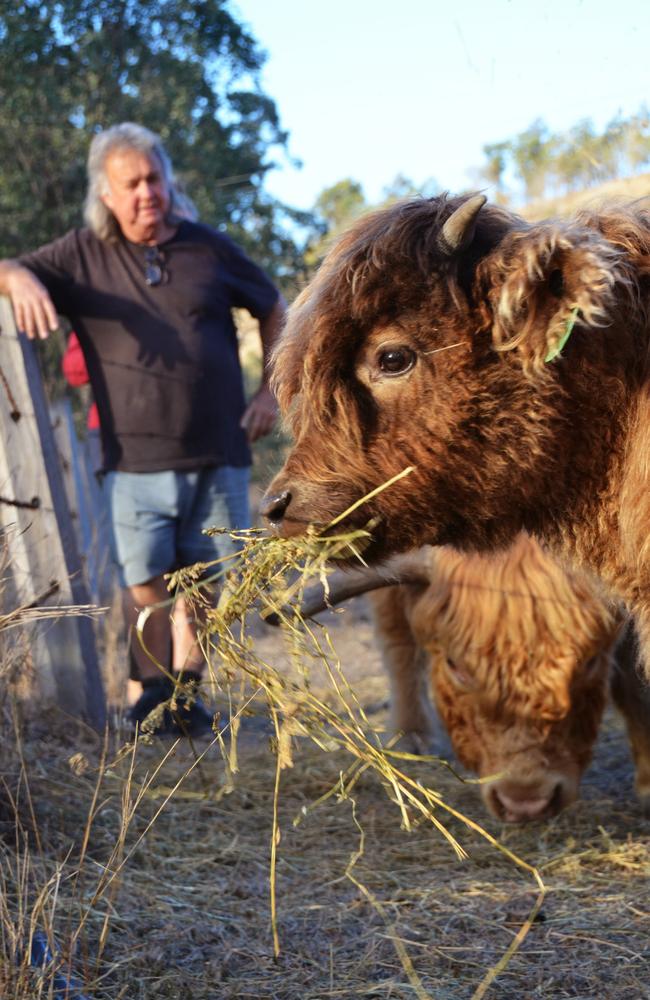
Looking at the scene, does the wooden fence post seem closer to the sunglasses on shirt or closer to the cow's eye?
the sunglasses on shirt

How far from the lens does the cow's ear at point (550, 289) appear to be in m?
2.74

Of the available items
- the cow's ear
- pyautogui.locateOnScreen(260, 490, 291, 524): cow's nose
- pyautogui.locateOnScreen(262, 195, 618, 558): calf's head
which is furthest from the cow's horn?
pyautogui.locateOnScreen(260, 490, 291, 524): cow's nose

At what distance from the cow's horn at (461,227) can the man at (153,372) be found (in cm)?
289

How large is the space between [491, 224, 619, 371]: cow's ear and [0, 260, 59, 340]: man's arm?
2.95 metres

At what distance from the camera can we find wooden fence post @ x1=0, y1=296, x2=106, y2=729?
5.47 meters

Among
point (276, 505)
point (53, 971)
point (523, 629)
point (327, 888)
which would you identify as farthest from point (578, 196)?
point (53, 971)

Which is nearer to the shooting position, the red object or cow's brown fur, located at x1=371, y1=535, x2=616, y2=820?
cow's brown fur, located at x1=371, y1=535, x2=616, y2=820

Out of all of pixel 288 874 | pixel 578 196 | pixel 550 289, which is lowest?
pixel 288 874

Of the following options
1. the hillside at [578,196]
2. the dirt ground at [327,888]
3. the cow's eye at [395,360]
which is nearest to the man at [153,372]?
the dirt ground at [327,888]

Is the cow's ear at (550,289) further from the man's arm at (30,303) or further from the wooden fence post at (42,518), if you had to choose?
the wooden fence post at (42,518)

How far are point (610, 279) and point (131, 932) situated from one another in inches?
97.2

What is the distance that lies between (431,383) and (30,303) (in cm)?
292

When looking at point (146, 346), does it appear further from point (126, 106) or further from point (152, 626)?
point (126, 106)

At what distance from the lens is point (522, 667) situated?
4426 mm
